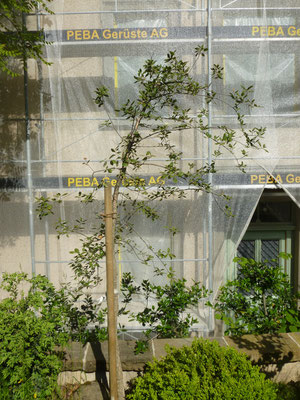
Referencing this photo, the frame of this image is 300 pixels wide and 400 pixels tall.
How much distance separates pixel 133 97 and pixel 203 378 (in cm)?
337

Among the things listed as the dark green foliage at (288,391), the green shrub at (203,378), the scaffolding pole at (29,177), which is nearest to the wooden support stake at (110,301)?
the green shrub at (203,378)

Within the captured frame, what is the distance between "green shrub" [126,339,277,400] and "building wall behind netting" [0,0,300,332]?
6.92 ft

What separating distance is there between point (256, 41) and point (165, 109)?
138 centimetres

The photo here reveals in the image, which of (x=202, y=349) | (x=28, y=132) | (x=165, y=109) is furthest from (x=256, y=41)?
(x=202, y=349)

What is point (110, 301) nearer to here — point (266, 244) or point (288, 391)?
point (288, 391)

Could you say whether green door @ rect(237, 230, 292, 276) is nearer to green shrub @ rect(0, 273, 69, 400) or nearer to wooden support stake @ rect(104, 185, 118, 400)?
wooden support stake @ rect(104, 185, 118, 400)

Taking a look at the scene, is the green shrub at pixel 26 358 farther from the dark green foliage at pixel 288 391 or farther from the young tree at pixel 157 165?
the dark green foliage at pixel 288 391

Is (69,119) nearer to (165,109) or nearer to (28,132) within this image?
(28,132)

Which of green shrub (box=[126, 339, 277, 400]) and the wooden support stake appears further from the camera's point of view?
the wooden support stake

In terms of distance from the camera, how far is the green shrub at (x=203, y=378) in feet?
8.52

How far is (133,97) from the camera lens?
5.02 m

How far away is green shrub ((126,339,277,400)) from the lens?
8.52 feet

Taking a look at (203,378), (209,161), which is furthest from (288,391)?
(209,161)

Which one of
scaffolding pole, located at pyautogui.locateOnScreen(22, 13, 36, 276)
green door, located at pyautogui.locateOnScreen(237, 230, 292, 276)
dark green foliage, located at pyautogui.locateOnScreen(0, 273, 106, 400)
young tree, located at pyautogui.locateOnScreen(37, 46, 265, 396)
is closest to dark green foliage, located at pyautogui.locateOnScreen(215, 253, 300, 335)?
young tree, located at pyautogui.locateOnScreen(37, 46, 265, 396)
